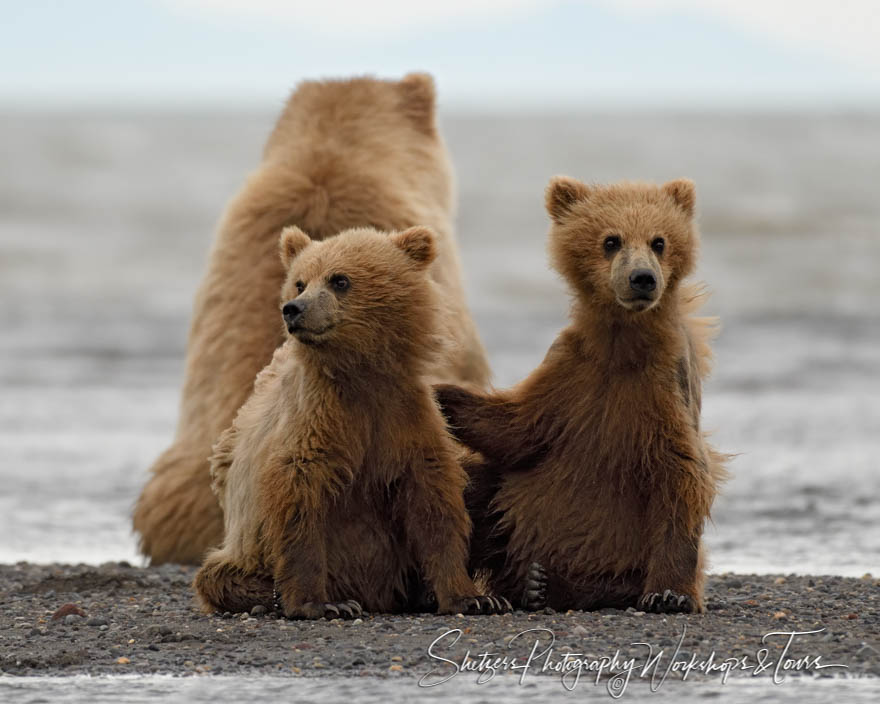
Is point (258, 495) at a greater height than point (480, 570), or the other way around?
point (258, 495)

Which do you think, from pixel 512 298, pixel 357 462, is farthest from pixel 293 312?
pixel 512 298

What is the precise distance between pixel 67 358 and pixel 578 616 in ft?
35.0

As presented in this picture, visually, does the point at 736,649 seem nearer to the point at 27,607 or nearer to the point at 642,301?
the point at 642,301

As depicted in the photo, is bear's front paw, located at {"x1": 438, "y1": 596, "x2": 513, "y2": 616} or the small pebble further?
the small pebble

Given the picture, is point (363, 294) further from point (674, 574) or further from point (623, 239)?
point (674, 574)

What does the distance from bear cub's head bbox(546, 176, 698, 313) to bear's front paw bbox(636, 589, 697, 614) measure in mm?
971

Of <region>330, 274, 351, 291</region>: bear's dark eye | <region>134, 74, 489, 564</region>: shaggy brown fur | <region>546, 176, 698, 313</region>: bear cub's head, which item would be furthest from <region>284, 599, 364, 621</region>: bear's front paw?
<region>134, 74, 489, 564</region>: shaggy brown fur

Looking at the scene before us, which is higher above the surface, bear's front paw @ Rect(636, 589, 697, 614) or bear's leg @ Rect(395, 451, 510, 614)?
bear's leg @ Rect(395, 451, 510, 614)

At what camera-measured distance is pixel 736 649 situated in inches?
185

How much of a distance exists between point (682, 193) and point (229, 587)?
212 cm

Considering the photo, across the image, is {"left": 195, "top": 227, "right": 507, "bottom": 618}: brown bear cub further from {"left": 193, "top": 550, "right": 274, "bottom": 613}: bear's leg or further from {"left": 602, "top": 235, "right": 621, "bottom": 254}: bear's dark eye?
{"left": 602, "top": 235, "right": 621, "bottom": 254}: bear's dark eye

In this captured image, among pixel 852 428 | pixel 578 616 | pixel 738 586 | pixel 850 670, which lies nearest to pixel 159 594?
pixel 578 616

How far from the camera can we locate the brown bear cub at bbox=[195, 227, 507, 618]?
5188 millimetres

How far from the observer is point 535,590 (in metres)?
5.42
